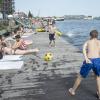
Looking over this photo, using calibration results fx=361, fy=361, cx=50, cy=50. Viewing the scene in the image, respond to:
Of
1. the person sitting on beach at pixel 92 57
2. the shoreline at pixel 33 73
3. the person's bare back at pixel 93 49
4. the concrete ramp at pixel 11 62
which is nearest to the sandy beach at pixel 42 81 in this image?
the shoreline at pixel 33 73

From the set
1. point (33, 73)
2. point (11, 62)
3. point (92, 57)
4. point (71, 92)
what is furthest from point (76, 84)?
point (11, 62)

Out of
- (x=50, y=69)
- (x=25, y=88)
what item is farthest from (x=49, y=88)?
(x=50, y=69)

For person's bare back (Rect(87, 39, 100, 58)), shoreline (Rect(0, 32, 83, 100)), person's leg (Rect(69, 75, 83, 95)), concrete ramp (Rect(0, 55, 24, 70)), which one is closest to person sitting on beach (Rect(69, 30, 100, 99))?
person's bare back (Rect(87, 39, 100, 58))

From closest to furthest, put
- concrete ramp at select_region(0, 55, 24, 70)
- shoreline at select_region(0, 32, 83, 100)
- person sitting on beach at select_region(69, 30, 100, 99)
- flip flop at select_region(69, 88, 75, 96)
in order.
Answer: person sitting on beach at select_region(69, 30, 100, 99), flip flop at select_region(69, 88, 75, 96), shoreline at select_region(0, 32, 83, 100), concrete ramp at select_region(0, 55, 24, 70)

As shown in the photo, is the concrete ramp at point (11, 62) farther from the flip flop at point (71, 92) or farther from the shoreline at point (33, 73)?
the flip flop at point (71, 92)

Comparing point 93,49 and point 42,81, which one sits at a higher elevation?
point 93,49

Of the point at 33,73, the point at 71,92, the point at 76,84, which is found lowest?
the point at 33,73

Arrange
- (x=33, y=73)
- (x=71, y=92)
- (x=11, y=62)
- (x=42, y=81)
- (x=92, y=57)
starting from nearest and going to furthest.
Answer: (x=92, y=57)
(x=71, y=92)
(x=42, y=81)
(x=33, y=73)
(x=11, y=62)

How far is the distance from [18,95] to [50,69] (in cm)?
395

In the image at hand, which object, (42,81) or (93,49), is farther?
(42,81)

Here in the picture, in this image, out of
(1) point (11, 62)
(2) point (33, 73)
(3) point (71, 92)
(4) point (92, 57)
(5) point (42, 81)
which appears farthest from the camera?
(1) point (11, 62)

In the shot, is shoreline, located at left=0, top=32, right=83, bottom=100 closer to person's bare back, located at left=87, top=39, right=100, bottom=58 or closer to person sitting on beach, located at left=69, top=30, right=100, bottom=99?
person sitting on beach, located at left=69, top=30, right=100, bottom=99

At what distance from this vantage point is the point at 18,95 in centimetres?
910

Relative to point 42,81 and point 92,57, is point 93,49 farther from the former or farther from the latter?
point 42,81
